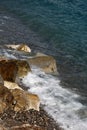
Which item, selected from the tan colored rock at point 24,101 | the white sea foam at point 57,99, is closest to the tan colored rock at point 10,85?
the tan colored rock at point 24,101

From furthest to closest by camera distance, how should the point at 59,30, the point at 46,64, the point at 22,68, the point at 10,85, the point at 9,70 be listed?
1. the point at 59,30
2. the point at 46,64
3. the point at 22,68
4. the point at 9,70
5. the point at 10,85

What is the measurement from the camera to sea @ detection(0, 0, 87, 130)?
17.0 m

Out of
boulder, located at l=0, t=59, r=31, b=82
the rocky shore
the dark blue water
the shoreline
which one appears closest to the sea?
the dark blue water

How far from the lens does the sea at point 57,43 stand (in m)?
17.0

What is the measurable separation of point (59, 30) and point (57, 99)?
479 inches

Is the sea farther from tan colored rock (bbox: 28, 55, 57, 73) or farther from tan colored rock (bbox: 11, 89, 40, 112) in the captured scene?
tan colored rock (bbox: 11, 89, 40, 112)

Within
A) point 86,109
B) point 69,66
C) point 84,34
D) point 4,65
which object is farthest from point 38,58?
point 84,34

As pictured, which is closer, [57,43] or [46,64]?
[46,64]

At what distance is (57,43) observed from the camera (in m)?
26.4

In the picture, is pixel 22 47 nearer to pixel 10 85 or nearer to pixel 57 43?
pixel 57 43

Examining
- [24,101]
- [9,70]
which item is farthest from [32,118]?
[9,70]

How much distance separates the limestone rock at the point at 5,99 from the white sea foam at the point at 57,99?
1.96 meters

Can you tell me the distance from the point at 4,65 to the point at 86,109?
4.15 meters

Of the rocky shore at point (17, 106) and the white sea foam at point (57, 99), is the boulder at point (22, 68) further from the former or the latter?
the rocky shore at point (17, 106)
